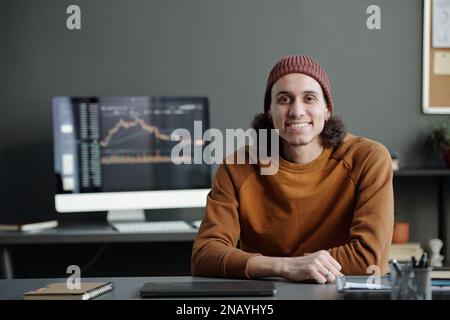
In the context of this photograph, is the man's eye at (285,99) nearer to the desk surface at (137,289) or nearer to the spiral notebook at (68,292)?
the desk surface at (137,289)

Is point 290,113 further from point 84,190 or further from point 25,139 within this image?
point 25,139

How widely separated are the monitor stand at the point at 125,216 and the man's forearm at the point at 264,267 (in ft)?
6.04

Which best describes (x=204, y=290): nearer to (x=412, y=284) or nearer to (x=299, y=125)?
(x=412, y=284)

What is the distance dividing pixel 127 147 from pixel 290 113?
1.60 meters

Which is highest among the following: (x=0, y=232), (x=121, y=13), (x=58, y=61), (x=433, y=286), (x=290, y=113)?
(x=121, y=13)

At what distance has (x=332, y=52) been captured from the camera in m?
3.80

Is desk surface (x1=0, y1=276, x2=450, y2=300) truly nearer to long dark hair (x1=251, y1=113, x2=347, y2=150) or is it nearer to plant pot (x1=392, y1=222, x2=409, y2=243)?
long dark hair (x1=251, y1=113, x2=347, y2=150)

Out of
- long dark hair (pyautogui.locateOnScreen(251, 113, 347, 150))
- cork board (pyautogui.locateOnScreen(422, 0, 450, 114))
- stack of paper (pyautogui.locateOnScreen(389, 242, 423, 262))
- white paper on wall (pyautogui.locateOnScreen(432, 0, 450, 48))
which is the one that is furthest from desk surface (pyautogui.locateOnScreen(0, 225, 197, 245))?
white paper on wall (pyautogui.locateOnScreen(432, 0, 450, 48))

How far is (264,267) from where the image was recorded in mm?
1713

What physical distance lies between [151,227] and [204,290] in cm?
187

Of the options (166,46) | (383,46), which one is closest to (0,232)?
(166,46)

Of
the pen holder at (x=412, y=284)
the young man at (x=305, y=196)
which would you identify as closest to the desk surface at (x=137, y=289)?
the pen holder at (x=412, y=284)

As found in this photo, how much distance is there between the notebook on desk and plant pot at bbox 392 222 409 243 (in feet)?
7.50
